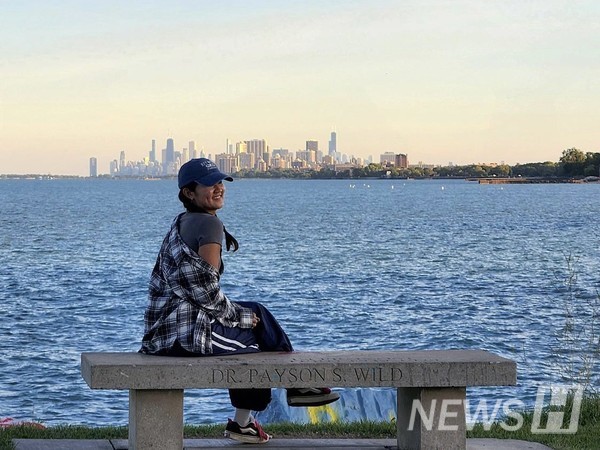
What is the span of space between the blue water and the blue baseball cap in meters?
4.65

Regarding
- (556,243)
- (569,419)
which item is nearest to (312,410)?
(569,419)

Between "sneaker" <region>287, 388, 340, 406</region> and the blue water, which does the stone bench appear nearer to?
"sneaker" <region>287, 388, 340, 406</region>

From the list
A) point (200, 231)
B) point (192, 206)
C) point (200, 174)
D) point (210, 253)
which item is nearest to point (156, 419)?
point (210, 253)

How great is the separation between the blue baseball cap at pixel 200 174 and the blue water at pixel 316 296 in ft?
15.3

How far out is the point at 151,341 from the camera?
694 cm

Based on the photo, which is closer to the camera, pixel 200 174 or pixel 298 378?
pixel 298 378

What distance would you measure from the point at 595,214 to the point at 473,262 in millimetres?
52807

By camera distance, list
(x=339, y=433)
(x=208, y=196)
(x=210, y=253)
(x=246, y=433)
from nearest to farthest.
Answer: (x=210, y=253), (x=208, y=196), (x=246, y=433), (x=339, y=433)

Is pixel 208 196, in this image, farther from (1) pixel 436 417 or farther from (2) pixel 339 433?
(2) pixel 339 433

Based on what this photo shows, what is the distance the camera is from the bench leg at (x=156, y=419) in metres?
6.69

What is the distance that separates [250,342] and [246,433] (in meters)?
0.69

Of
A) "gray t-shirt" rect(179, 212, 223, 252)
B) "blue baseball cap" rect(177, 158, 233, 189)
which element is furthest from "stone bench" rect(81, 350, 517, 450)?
"blue baseball cap" rect(177, 158, 233, 189)

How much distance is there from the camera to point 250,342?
7.02 meters

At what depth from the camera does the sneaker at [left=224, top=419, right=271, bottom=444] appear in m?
7.25
